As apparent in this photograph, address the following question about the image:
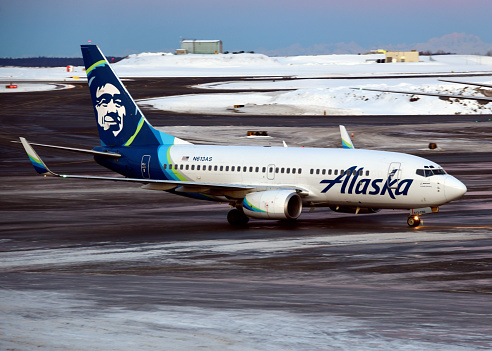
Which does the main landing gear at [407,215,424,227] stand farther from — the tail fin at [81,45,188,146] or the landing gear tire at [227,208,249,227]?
the tail fin at [81,45,188,146]

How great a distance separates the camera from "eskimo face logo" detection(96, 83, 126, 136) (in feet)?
147

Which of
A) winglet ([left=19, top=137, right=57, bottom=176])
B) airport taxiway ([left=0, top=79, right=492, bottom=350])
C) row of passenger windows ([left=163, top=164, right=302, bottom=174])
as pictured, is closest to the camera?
airport taxiway ([left=0, top=79, right=492, bottom=350])

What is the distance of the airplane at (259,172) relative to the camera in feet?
124

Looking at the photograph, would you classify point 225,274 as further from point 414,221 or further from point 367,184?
point 414,221

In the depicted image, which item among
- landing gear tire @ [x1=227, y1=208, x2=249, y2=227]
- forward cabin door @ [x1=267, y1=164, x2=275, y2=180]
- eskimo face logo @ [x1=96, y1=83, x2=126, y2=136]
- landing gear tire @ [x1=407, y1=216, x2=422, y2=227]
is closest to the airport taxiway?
landing gear tire @ [x1=227, y1=208, x2=249, y2=227]

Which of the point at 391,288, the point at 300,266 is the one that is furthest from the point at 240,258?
the point at 391,288

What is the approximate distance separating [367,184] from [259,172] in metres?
5.38

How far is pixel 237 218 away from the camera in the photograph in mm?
40219

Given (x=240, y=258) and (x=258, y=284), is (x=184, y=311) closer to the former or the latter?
(x=258, y=284)

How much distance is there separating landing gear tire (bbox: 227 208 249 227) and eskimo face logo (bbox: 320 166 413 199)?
13.7ft

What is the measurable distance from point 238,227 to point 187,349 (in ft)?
79.5

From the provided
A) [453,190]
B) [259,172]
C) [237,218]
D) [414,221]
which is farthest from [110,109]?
[453,190]

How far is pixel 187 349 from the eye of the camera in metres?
15.4

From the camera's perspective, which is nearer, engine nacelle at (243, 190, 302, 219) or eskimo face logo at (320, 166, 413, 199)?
eskimo face logo at (320, 166, 413, 199)
